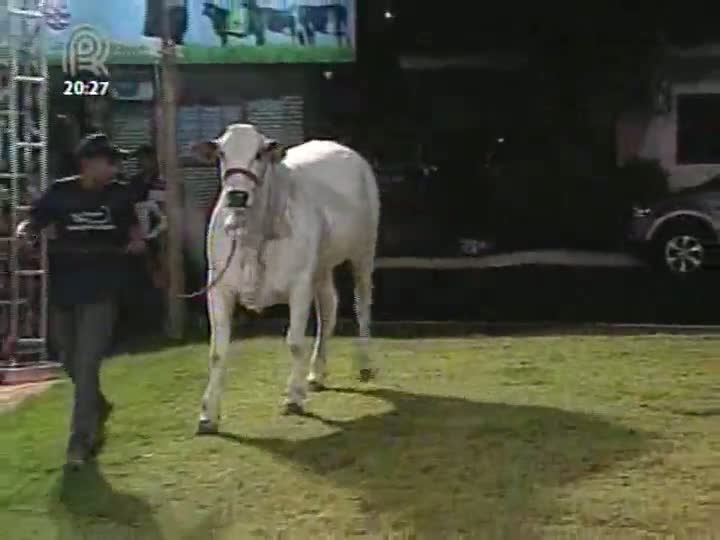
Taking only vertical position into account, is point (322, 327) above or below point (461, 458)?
above

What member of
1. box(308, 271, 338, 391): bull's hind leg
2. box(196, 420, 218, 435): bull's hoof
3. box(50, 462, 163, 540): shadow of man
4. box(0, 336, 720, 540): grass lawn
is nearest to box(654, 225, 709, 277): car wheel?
box(0, 336, 720, 540): grass lawn

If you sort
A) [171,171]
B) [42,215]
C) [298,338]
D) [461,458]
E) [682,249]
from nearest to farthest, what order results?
1. [461,458]
2. [42,215]
3. [298,338]
4. [171,171]
5. [682,249]

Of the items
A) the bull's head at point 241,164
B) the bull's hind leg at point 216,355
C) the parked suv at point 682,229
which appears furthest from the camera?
the parked suv at point 682,229

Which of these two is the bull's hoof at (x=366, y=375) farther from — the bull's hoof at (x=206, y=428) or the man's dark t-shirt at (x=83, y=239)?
the man's dark t-shirt at (x=83, y=239)

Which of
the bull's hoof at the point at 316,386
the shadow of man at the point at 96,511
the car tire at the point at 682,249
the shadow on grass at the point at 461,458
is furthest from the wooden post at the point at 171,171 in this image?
the shadow of man at the point at 96,511

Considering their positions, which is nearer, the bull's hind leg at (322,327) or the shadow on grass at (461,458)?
the shadow on grass at (461,458)

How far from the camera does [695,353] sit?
11188 millimetres

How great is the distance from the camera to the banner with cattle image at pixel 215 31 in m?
15.0

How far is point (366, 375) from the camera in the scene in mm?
10469

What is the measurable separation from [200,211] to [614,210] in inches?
171

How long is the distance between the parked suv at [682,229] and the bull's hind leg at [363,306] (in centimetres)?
572

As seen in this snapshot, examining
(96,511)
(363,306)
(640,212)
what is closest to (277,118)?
(640,212)

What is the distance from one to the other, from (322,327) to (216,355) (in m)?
1.55

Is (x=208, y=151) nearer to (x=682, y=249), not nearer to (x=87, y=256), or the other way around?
(x=87, y=256)
